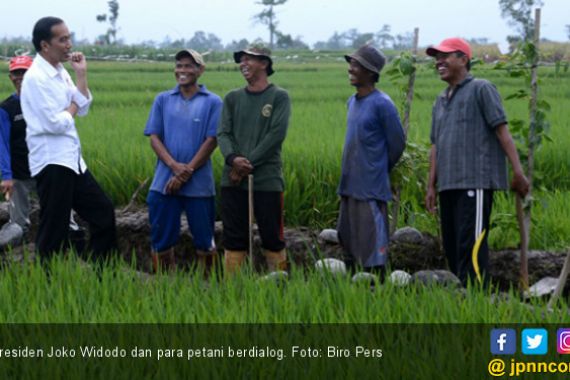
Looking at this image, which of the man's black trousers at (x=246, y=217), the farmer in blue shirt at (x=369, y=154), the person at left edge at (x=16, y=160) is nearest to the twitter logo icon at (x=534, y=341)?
the farmer in blue shirt at (x=369, y=154)

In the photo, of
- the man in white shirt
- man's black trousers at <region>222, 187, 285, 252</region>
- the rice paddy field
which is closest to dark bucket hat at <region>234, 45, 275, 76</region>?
man's black trousers at <region>222, 187, 285, 252</region>

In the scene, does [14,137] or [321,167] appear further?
[321,167]

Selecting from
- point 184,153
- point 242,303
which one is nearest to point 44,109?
point 184,153

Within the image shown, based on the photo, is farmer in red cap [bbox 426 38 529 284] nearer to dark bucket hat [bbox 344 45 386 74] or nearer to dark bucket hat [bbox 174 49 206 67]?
dark bucket hat [bbox 344 45 386 74]

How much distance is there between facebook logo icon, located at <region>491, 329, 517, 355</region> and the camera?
10.2 ft

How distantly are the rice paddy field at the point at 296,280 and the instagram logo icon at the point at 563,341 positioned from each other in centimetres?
9

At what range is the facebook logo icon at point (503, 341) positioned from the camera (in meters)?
3.10

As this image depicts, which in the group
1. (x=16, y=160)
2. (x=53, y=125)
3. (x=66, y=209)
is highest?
(x=53, y=125)

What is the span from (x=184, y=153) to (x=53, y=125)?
2.68ft

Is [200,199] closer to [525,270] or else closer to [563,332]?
[525,270]

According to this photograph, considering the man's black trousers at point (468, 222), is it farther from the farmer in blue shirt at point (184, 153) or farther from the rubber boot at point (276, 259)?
the farmer in blue shirt at point (184, 153)

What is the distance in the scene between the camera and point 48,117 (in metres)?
4.72

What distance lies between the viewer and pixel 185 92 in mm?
5305

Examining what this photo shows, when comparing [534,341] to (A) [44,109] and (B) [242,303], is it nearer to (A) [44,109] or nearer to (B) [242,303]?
(B) [242,303]
